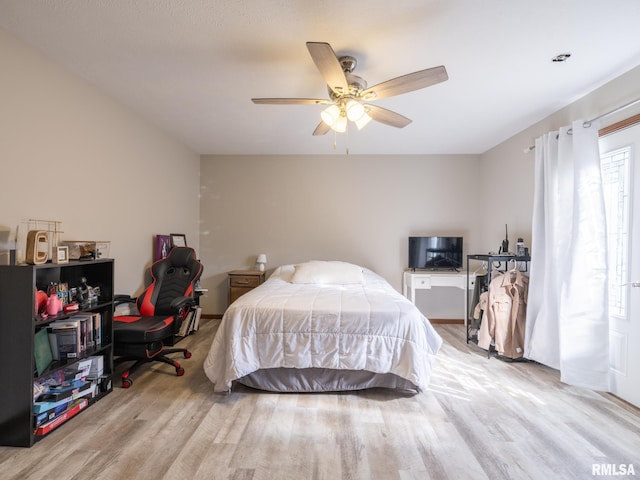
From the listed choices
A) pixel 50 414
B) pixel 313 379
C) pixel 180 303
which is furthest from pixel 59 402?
pixel 313 379

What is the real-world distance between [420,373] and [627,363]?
1544mm

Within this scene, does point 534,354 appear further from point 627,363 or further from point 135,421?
point 135,421

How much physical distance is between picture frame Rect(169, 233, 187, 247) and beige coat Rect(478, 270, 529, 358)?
362cm

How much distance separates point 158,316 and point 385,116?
2.60 metres

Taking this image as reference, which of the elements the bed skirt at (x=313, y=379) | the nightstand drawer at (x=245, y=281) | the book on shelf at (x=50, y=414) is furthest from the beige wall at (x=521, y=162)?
the book on shelf at (x=50, y=414)

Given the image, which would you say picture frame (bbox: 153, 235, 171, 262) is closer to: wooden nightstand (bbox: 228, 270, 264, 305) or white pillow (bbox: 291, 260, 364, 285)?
wooden nightstand (bbox: 228, 270, 264, 305)

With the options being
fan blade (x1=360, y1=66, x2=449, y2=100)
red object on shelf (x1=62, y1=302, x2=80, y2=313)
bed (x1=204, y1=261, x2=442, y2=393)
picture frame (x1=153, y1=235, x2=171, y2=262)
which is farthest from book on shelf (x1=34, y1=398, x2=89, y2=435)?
fan blade (x1=360, y1=66, x2=449, y2=100)

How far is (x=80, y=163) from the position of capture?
Answer: 2662mm

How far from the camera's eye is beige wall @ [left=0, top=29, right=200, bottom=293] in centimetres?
210

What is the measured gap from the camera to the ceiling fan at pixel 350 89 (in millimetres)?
1872

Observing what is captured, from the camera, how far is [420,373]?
237 centimetres

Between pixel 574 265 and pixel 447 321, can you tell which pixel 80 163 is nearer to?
pixel 574 265

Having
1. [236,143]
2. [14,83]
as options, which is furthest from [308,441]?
[236,143]

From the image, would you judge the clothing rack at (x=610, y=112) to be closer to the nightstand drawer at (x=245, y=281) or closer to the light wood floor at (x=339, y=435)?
the light wood floor at (x=339, y=435)
